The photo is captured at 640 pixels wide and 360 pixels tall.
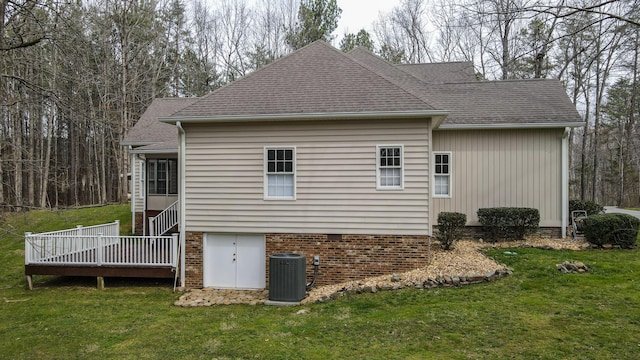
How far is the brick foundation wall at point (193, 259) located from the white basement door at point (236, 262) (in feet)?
0.41

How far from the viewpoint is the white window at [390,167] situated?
1002 centimetres

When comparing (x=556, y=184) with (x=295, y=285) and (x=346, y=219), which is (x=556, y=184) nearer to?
(x=346, y=219)

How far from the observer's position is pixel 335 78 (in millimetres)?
11188

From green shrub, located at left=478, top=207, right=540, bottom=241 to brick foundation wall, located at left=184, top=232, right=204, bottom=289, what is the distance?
321 inches

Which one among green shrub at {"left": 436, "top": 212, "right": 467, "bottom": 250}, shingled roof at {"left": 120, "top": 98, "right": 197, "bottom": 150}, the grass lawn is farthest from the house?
shingled roof at {"left": 120, "top": 98, "right": 197, "bottom": 150}

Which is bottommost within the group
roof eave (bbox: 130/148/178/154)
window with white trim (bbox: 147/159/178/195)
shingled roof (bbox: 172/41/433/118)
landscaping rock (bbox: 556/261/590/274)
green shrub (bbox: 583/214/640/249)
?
landscaping rock (bbox: 556/261/590/274)

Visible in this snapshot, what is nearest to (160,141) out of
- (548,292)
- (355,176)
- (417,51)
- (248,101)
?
(248,101)

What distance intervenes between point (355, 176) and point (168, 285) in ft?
18.7

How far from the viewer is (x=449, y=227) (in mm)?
11578

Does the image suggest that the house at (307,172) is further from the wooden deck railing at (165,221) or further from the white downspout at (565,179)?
the wooden deck railing at (165,221)

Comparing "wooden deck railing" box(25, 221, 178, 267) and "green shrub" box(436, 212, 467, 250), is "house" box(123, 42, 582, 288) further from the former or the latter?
"green shrub" box(436, 212, 467, 250)

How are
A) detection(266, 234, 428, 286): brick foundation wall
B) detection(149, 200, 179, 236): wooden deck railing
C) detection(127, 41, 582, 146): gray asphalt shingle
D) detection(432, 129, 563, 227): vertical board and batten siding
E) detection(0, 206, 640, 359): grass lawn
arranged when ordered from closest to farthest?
detection(0, 206, 640, 359): grass lawn
detection(266, 234, 428, 286): brick foundation wall
detection(127, 41, 582, 146): gray asphalt shingle
detection(432, 129, 563, 227): vertical board and batten siding
detection(149, 200, 179, 236): wooden deck railing

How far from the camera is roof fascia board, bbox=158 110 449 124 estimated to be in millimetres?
9664

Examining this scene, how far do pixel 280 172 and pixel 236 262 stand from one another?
257cm
